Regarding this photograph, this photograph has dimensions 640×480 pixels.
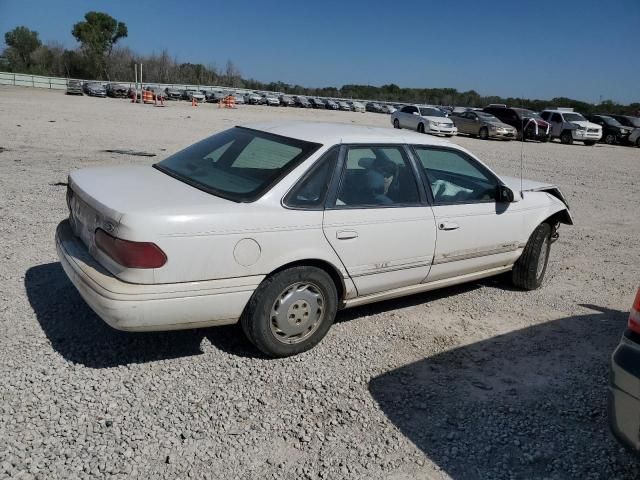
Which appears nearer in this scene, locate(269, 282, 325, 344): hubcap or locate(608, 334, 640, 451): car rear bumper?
locate(608, 334, 640, 451): car rear bumper

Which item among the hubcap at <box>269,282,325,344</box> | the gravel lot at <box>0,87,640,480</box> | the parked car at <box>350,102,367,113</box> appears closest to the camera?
the gravel lot at <box>0,87,640,480</box>

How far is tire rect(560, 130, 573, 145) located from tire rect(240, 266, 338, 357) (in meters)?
29.6

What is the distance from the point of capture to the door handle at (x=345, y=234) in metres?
3.77

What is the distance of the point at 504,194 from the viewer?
4738 millimetres

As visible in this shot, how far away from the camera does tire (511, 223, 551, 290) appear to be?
5.25m

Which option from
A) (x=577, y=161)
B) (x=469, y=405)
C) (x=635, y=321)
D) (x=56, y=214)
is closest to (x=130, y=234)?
(x=469, y=405)

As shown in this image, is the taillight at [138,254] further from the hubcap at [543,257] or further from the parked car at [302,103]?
the parked car at [302,103]

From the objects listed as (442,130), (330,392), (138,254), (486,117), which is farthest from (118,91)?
(330,392)

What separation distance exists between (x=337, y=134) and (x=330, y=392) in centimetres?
188

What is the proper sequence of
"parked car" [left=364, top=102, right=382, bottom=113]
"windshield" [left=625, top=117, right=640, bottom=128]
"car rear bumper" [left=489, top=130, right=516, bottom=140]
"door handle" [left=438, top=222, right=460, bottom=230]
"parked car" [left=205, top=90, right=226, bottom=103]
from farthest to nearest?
"parked car" [left=364, top=102, right=382, bottom=113], "parked car" [left=205, top=90, right=226, bottom=103], "windshield" [left=625, top=117, right=640, bottom=128], "car rear bumper" [left=489, top=130, right=516, bottom=140], "door handle" [left=438, top=222, right=460, bottom=230]

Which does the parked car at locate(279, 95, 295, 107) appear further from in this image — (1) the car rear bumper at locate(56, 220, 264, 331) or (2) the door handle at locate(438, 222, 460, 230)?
(1) the car rear bumper at locate(56, 220, 264, 331)

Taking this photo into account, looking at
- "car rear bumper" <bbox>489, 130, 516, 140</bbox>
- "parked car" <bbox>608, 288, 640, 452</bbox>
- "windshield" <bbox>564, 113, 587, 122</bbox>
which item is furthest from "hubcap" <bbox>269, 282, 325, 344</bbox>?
"windshield" <bbox>564, 113, 587, 122</bbox>

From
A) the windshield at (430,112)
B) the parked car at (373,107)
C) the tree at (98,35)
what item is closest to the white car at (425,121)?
the windshield at (430,112)

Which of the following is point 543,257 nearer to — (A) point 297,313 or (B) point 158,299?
(A) point 297,313
